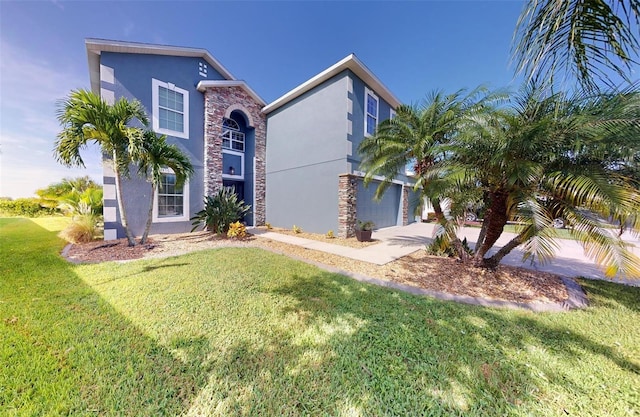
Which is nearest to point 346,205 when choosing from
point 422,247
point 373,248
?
point 373,248

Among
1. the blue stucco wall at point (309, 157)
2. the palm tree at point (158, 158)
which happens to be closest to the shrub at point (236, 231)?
the palm tree at point (158, 158)

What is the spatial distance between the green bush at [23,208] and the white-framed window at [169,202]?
16.0 metres

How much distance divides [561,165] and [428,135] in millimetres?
2966

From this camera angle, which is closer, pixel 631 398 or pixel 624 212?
pixel 631 398

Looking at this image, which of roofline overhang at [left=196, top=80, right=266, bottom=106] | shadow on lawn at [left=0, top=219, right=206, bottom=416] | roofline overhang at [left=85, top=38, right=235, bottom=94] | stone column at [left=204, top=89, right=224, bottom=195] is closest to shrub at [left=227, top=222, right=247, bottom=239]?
stone column at [left=204, top=89, right=224, bottom=195]

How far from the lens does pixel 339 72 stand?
9.93 metres

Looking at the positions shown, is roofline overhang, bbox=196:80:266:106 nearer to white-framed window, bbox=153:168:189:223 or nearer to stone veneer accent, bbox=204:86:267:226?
stone veneer accent, bbox=204:86:267:226

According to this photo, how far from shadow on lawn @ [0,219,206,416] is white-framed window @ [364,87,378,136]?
439 inches

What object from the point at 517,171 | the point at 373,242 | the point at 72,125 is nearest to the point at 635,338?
the point at 517,171

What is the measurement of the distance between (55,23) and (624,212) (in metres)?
14.7

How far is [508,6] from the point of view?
429cm

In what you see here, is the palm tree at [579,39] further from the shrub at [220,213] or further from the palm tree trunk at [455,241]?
the shrub at [220,213]

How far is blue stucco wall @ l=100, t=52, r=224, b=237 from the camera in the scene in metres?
9.04

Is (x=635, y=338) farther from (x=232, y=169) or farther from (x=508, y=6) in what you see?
(x=232, y=169)
